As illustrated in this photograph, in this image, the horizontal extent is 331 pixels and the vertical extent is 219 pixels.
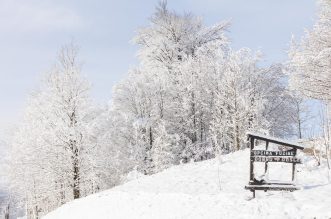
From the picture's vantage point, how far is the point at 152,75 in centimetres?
3700

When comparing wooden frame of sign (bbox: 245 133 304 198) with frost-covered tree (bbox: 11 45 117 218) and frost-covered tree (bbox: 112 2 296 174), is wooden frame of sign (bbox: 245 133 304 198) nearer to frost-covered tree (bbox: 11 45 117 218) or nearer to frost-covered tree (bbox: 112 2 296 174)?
frost-covered tree (bbox: 11 45 117 218)

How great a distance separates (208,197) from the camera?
16812 millimetres

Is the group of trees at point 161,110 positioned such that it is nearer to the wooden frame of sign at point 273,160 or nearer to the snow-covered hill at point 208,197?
the snow-covered hill at point 208,197

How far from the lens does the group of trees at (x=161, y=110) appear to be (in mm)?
27047

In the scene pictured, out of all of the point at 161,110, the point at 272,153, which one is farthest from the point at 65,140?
the point at 272,153

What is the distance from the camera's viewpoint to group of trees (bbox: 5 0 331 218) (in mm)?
27047

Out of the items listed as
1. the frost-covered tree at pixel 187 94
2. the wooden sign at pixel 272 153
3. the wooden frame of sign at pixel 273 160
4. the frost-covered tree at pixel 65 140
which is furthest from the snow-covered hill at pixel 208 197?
the frost-covered tree at pixel 187 94

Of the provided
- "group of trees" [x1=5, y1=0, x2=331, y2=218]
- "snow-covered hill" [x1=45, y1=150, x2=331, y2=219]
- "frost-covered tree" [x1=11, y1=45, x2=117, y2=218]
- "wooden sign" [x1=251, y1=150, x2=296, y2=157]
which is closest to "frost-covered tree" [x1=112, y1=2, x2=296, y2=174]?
"group of trees" [x1=5, y1=0, x2=331, y2=218]

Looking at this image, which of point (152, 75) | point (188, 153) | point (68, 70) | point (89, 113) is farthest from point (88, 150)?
point (152, 75)

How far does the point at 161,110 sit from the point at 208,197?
19289mm

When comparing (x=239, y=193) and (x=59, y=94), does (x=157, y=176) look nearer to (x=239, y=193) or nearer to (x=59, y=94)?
(x=239, y=193)

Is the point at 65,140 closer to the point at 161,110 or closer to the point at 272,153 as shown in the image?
the point at 161,110

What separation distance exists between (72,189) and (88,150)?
7.96 feet

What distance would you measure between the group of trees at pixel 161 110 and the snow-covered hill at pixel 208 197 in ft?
16.5
